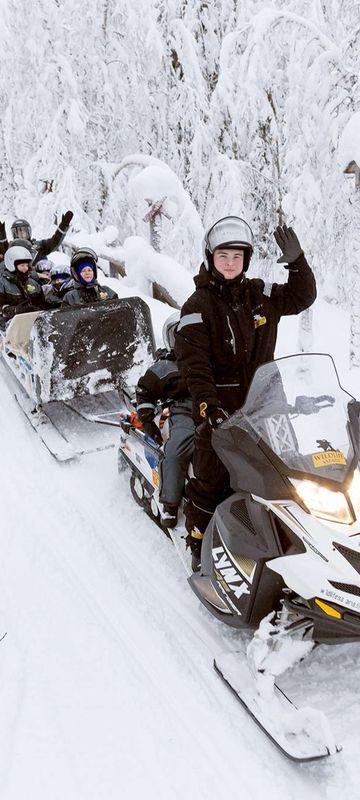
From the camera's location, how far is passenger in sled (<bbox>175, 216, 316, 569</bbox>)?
10.3ft

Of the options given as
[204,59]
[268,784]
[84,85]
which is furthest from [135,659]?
[84,85]

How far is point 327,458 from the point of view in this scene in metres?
2.56

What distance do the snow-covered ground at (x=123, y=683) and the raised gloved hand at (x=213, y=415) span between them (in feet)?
3.72

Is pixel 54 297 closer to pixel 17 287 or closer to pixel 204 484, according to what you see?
pixel 17 287

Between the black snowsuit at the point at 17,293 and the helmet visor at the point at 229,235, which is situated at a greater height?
the helmet visor at the point at 229,235

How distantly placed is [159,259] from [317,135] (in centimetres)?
296

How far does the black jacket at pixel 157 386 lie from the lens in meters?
4.36

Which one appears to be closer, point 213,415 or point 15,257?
point 213,415

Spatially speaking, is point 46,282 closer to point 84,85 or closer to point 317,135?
point 317,135

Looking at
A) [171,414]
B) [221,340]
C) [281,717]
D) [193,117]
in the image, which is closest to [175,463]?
[171,414]

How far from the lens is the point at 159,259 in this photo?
9734 mm

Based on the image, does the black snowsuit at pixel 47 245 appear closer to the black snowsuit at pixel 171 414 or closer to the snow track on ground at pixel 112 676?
the black snowsuit at pixel 171 414

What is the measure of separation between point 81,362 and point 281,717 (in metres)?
3.91

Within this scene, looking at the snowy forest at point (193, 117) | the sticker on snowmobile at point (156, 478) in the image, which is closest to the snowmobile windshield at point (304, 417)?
the sticker on snowmobile at point (156, 478)
